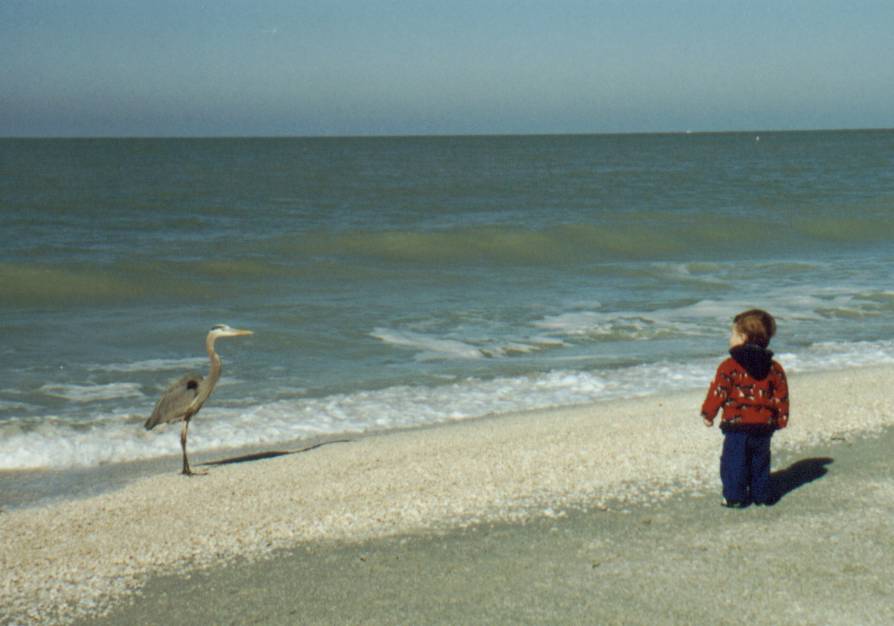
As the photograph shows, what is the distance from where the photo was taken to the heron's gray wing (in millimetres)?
7555

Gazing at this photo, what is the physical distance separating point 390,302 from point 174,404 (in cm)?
860

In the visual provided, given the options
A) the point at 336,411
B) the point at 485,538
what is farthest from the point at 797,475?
the point at 336,411

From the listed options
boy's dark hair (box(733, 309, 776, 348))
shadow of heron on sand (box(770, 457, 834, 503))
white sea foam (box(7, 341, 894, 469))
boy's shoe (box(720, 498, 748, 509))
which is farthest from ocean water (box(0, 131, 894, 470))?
boy's dark hair (box(733, 309, 776, 348))

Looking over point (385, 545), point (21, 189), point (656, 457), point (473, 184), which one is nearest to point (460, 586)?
point (385, 545)

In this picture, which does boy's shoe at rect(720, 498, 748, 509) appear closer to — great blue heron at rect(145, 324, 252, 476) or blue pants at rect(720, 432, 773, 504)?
blue pants at rect(720, 432, 773, 504)

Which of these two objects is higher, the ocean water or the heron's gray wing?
the heron's gray wing

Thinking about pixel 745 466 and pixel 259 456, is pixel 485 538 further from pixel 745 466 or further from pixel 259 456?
pixel 259 456

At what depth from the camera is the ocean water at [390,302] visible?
9.63 metres

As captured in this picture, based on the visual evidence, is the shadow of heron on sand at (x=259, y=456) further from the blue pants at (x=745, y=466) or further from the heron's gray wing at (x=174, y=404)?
the blue pants at (x=745, y=466)

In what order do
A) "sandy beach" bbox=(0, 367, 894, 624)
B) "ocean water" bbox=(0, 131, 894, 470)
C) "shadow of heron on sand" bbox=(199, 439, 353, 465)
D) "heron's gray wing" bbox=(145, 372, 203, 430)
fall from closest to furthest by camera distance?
"sandy beach" bbox=(0, 367, 894, 624)
"heron's gray wing" bbox=(145, 372, 203, 430)
"shadow of heron on sand" bbox=(199, 439, 353, 465)
"ocean water" bbox=(0, 131, 894, 470)

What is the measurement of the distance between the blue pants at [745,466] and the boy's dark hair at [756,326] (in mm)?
490

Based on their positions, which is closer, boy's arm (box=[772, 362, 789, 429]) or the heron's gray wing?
boy's arm (box=[772, 362, 789, 429])

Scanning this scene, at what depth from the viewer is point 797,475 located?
630 cm

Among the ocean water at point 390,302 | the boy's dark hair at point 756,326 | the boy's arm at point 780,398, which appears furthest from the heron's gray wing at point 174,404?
the boy's arm at point 780,398
